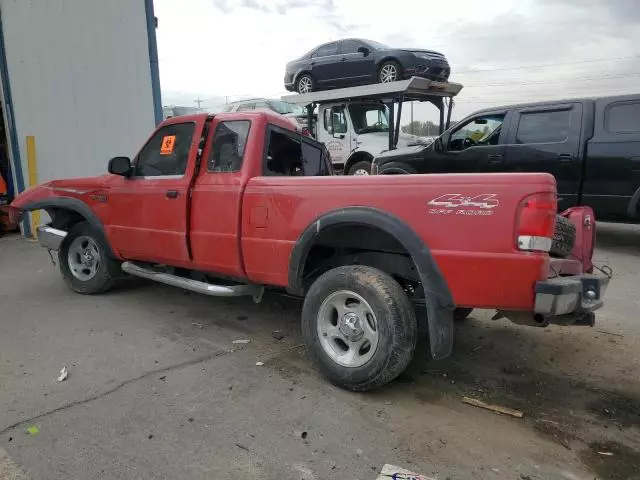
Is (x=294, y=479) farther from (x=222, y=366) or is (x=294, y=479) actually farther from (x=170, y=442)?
(x=222, y=366)

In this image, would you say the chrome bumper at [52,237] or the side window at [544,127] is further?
the side window at [544,127]

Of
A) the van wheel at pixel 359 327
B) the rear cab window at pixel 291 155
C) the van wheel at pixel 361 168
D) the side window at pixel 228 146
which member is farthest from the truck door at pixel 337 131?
the van wheel at pixel 359 327

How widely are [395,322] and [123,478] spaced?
1.67 m

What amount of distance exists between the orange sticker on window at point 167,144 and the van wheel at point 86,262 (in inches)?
49.1

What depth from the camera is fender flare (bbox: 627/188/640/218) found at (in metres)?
6.62

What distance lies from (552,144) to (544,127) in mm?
322

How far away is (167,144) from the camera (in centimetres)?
466

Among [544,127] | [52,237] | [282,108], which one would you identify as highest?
[282,108]

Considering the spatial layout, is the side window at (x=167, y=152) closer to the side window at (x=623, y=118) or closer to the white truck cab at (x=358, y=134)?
the side window at (x=623, y=118)

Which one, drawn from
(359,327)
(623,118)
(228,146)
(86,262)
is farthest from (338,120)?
(359,327)

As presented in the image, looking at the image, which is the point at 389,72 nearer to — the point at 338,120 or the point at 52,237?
the point at 338,120

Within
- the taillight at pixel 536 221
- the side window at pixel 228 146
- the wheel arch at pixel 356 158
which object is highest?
the side window at pixel 228 146

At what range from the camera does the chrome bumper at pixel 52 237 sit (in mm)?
5465

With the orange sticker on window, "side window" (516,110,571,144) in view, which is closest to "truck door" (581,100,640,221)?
"side window" (516,110,571,144)
